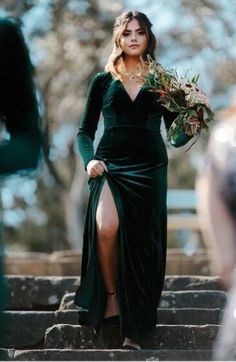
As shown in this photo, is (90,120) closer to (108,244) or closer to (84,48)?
(108,244)

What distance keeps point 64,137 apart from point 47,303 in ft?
59.7

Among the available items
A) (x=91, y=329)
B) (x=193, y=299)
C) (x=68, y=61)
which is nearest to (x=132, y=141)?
(x=91, y=329)

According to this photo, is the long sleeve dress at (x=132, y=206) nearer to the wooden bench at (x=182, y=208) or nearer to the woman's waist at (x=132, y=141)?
the woman's waist at (x=132, y=141)

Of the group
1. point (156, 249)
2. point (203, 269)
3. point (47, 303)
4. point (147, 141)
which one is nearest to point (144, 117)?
point (147, 141)

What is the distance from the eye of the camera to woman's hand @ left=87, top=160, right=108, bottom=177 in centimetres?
686

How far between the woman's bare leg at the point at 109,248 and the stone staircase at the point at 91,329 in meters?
0.20

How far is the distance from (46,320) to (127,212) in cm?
130

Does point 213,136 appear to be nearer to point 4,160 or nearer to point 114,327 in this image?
point 4,160

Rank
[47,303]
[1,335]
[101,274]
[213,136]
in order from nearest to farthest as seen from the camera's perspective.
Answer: [213,136] < [1,335] < [101,274] < [47,303]

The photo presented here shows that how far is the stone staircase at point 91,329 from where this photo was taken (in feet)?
21.7

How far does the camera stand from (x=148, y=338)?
6.94 meters

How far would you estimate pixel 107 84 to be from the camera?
23.0ft

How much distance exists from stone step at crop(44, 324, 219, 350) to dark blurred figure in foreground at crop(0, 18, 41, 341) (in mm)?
3397

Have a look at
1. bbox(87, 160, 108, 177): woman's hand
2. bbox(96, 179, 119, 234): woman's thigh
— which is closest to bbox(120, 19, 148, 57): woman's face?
bbox(87, 160, 108, 177): woman's hand
